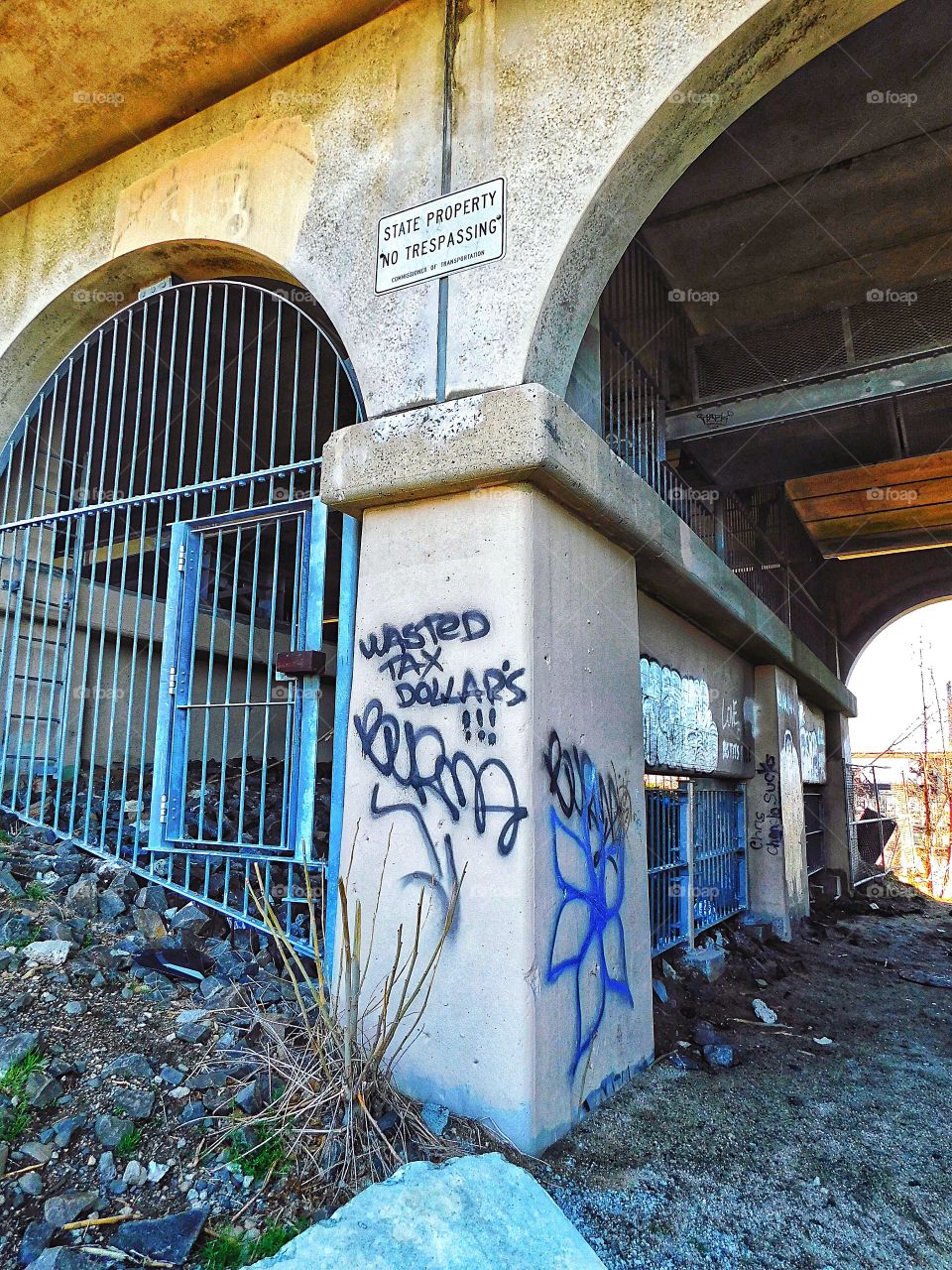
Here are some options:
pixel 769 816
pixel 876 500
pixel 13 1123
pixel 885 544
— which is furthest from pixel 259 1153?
pixel 885 544

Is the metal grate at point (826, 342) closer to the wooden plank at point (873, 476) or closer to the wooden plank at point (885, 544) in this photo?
the wooden plank at point (873, 476)

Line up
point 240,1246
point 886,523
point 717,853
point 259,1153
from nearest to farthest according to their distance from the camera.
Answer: point 240,1246, point 259,1153, point 717,853, point 886,523

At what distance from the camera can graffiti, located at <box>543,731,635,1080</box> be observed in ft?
10.3

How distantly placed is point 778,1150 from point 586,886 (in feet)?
4.13

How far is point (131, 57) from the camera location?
4.45 metres

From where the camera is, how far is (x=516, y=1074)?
2.79 m

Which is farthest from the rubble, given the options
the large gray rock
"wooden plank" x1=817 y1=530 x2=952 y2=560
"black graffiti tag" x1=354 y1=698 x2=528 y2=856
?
"wooden plank" x1=817 y1=530 x2=952 y2=560

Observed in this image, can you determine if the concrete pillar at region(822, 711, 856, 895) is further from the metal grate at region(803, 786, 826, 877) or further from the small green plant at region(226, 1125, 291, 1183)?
the small green plant at region(226, 1125, 291, 1183)

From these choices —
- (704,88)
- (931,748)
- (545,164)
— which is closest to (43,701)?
(545,164)

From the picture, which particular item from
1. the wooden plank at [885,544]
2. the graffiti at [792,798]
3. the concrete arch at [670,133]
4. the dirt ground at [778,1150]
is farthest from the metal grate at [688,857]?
the wooden plank at [885,544]

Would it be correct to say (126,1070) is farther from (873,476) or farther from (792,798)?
(873,476)

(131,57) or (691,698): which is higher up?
(131,57)

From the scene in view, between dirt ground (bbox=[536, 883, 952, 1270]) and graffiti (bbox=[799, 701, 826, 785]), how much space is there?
4.58 metres

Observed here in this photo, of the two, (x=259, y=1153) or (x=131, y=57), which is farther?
(x=131, y=57)
